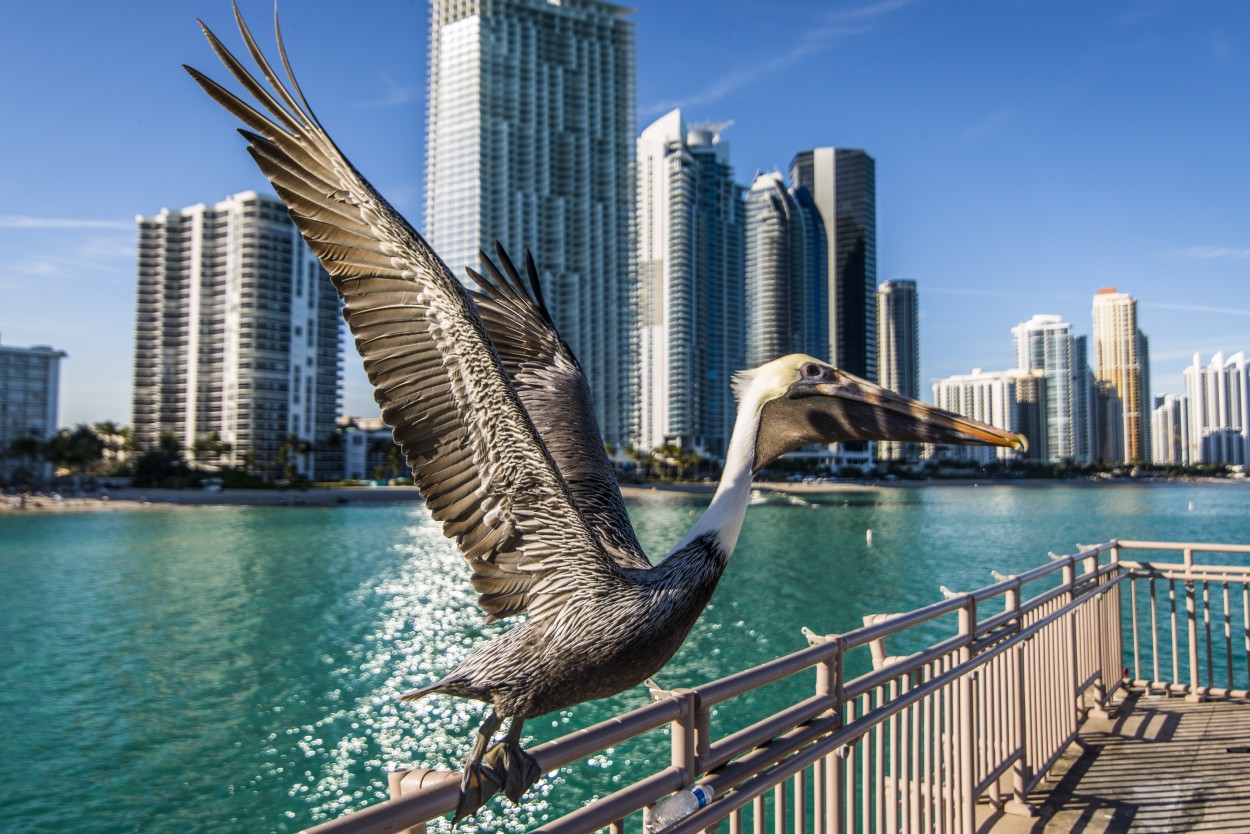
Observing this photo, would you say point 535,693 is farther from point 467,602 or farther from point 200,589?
point 200,589

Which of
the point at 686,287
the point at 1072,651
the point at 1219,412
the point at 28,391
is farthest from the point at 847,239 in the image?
the point at 1072,651

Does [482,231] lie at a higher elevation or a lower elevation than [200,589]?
higher

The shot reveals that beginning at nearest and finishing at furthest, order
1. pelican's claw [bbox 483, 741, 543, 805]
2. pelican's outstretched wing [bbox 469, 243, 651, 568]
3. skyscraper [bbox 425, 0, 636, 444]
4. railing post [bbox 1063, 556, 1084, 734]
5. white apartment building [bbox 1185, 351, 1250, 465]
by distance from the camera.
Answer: pelican's claw [bbox 483, 741, 543, 805] → pelican's outstretched wing [bbox 469, 243, 651, 568] → railing post [bbox 1063, 556, 1084, 734] → skyscraper [bbox 425, 0, 636, 444] → white apartment building [bbox 1185, 351, 1250, 465]

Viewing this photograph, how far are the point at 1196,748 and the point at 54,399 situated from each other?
130429mm

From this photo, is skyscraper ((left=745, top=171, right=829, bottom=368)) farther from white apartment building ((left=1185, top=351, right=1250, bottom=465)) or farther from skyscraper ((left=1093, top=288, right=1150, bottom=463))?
white apartment building ((left=1185, top=351, right=1250, bottom=465))

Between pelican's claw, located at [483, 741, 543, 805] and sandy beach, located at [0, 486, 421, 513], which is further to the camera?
sandy beach, located at [0, 486, 421, 513]

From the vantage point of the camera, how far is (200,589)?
25.7 m

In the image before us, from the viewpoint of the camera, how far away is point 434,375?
1998mm

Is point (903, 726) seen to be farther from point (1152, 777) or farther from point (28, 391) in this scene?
point (28, 391)

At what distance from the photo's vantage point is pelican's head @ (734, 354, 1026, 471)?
1.95 m

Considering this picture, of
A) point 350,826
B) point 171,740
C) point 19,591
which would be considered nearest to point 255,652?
point 171,740

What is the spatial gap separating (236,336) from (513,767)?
328 feet

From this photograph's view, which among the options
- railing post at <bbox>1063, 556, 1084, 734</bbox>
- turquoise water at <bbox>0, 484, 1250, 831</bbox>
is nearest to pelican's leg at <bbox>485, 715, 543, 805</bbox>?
railing post at <bbox>1063, 556, 1084, 734</bbox>

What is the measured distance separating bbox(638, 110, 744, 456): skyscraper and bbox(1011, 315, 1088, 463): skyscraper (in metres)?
40.6
